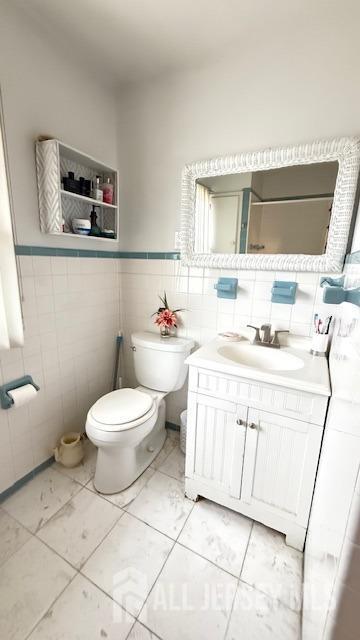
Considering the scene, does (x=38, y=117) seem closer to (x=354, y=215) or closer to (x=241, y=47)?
(x=241, y=47)

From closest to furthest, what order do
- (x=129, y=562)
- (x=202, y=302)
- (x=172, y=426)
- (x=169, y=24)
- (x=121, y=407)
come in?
(x=129, y=562) < (x=169, y=24) < (x=121, y=407) < (x=202, y=302) < (x=172, y=426)

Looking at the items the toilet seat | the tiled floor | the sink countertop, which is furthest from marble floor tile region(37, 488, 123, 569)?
the sink countertop

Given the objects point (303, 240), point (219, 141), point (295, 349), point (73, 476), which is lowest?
point (73, 476)

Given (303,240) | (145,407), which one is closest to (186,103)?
(303,240)

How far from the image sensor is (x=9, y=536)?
1218 millimetres

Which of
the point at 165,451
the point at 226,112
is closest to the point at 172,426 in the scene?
the point at 165,451

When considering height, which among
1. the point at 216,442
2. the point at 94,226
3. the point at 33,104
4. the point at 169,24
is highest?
the point at 169,24

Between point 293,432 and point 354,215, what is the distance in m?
1.03

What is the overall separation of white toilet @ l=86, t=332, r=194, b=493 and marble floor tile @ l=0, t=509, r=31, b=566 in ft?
1.22

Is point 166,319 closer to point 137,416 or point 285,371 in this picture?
point 137,416

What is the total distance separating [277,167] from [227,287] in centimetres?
65

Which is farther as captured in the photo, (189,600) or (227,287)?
(227,287)

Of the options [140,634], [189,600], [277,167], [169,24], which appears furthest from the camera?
[277,167]

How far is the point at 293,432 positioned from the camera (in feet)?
3.59
